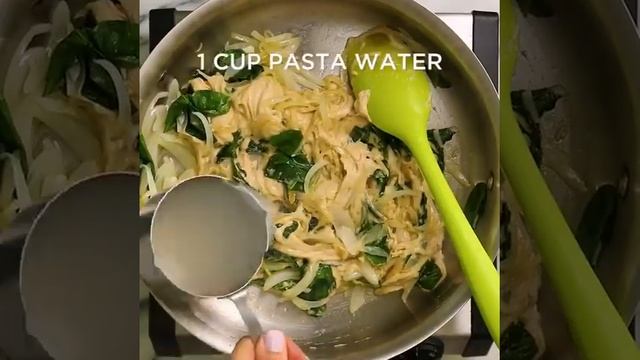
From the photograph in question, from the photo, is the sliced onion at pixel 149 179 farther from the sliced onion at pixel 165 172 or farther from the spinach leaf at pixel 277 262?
the spinach leaf at pixel 277 262

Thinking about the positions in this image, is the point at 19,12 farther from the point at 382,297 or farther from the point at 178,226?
the point at 382,297

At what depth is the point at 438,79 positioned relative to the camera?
78 centimetres

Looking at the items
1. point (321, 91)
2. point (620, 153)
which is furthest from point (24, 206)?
point (620, 153)

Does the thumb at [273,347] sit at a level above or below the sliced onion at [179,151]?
below

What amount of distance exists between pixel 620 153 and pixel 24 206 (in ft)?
2.03

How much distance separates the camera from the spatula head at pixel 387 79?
30.2 inches

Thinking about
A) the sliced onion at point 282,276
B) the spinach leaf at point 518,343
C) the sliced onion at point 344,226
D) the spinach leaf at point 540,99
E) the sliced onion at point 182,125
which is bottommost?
the spinach leaf at point 518,343

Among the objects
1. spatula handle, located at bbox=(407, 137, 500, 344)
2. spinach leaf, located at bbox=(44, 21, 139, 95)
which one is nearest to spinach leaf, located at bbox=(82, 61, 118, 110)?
spinach leaf, located at bbox=(44, 21, 139, 95)

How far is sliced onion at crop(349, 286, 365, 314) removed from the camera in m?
0.77

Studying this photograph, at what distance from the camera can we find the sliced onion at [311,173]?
0.76 m

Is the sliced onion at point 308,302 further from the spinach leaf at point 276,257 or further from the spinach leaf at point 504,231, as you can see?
the spinach leaf at point 504,231

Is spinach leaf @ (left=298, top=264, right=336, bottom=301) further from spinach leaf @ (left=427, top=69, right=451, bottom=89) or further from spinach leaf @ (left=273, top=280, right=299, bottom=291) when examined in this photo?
spinach leaf @ (left=427, top=69, right=451, bottom=89)

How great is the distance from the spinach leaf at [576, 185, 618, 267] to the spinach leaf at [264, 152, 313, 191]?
0.95ft

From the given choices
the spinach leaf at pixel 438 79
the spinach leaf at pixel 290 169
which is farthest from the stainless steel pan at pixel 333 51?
the spinach leaf at pixel 290 169
